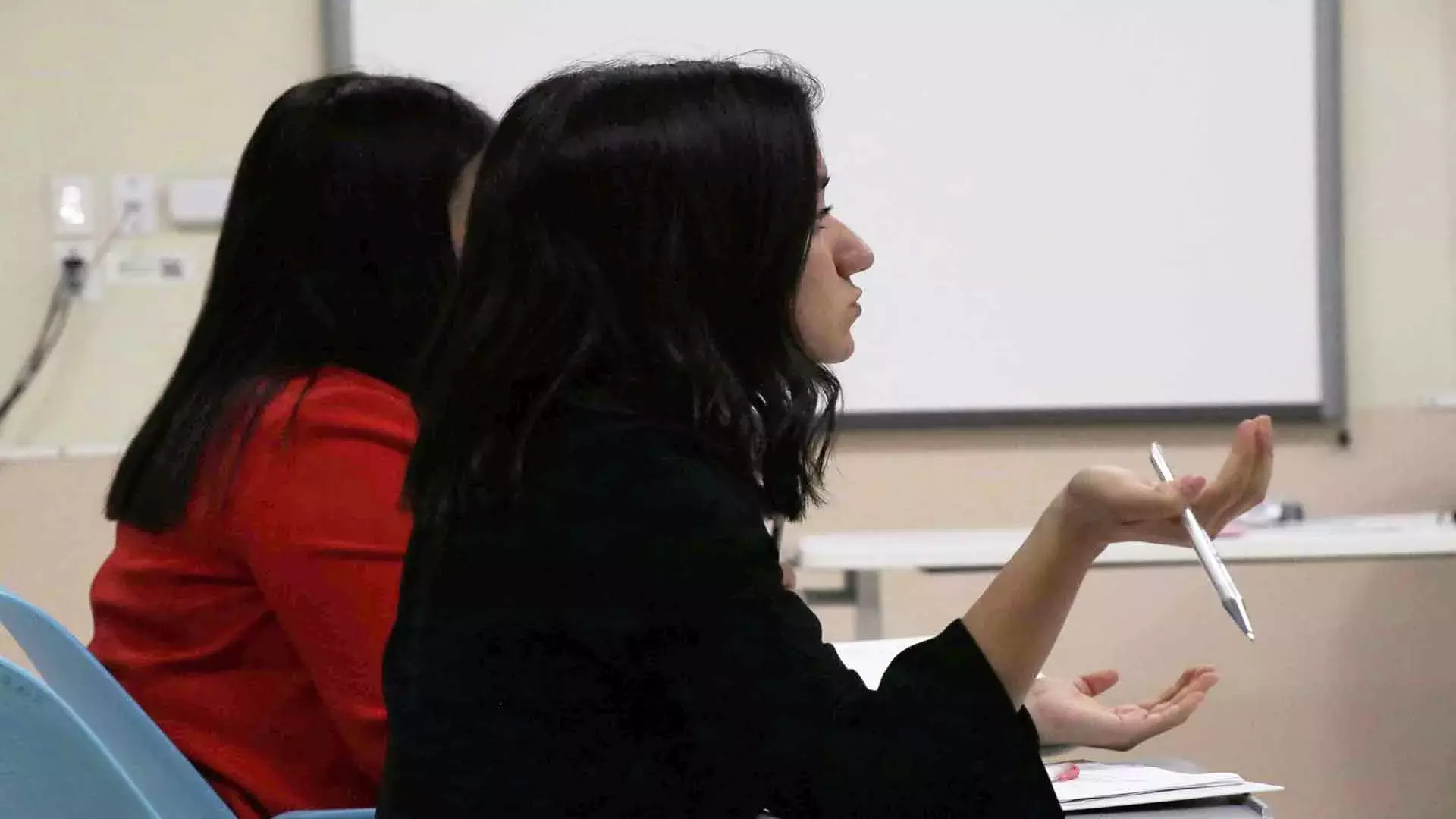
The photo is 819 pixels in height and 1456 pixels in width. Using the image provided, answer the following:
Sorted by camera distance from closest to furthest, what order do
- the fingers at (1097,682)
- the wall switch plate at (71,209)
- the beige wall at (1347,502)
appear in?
the fingers at (1097,682)
the wall switch plate at (71,209)
the beige wall at (1347,502)

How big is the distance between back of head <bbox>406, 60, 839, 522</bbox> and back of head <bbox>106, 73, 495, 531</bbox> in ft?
1.22

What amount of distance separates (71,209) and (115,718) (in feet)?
6.42

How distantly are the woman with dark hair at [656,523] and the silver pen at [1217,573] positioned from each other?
0.02m

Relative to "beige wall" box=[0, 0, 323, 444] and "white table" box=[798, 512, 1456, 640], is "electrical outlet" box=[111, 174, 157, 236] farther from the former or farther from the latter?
"white table" box=[798, 512, 1456, 640]

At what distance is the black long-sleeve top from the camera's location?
662 mm

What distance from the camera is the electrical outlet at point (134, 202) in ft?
8.55

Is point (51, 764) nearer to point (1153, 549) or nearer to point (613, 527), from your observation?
point (613, 527)

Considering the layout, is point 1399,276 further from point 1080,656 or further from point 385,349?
point 385,349

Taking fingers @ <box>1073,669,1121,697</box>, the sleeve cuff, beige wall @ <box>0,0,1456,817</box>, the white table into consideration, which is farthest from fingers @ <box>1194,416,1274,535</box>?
beige wall @ <box>0,0,1456,817</box>

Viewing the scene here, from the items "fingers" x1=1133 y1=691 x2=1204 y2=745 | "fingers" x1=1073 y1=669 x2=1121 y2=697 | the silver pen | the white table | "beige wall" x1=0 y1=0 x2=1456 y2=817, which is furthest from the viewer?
"beige wall" x1=0 y1=0 x2=1456 y2=817

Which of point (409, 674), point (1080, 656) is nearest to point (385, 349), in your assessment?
point (409, 674)

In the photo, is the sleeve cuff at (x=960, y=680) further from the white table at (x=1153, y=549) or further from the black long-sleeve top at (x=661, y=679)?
the white table at (x=1153, y=549)

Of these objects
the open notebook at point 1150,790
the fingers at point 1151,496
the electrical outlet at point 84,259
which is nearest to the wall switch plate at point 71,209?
the electrical outlet at point 84,259

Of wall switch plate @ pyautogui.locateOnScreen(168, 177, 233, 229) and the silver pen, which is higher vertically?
wall switch plate @ pyautogui.locateOnScreen(168, 177, 233, 229)
